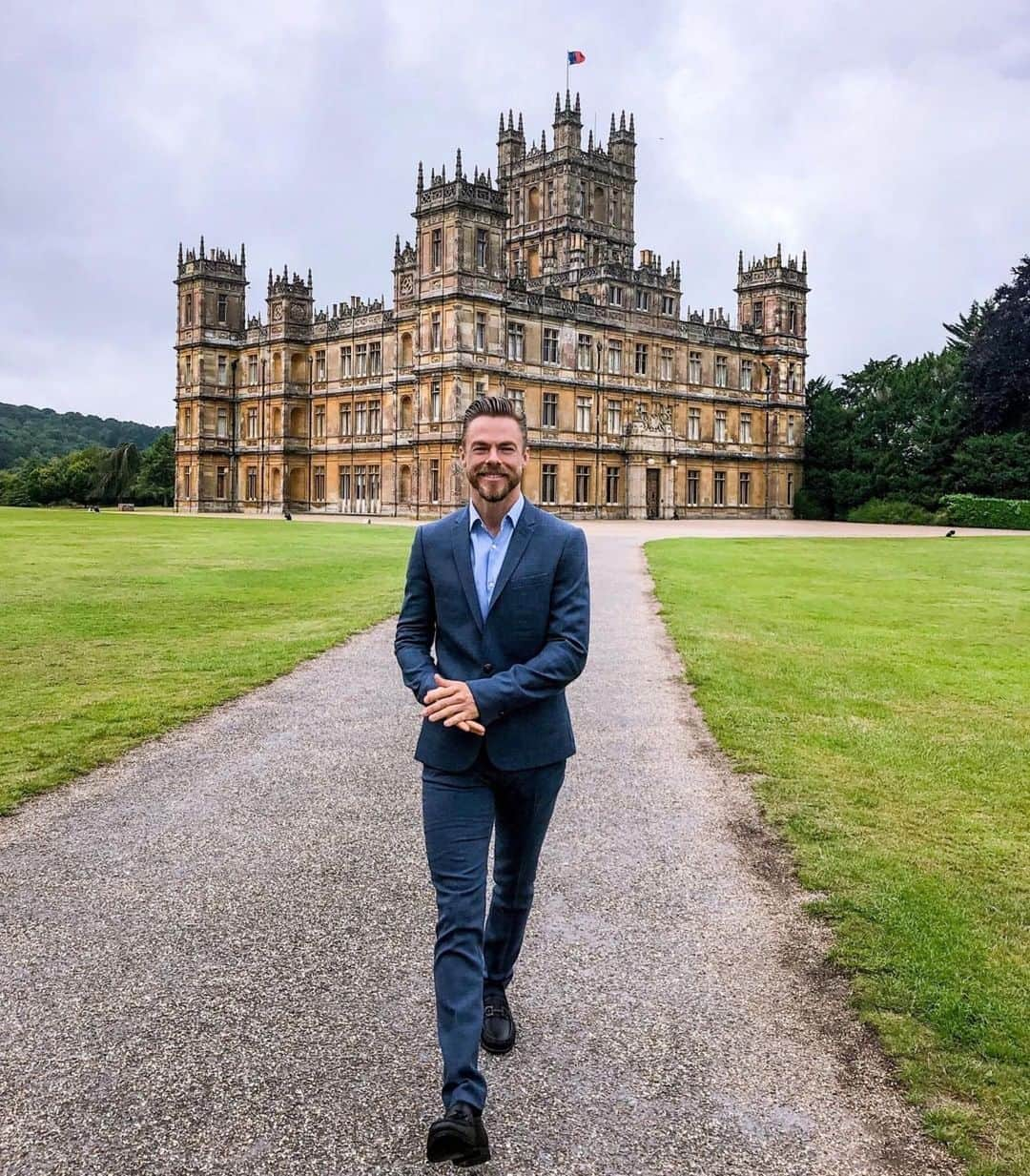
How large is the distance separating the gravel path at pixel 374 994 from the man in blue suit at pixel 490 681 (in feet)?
1.45

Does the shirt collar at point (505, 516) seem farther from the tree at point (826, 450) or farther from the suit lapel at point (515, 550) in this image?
the tree at point (826, 450)

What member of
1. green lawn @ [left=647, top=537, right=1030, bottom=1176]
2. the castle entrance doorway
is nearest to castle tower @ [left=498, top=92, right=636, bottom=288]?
the castle entrance doorway

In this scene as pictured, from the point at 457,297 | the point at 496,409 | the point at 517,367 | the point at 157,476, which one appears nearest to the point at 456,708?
the point at 496,409

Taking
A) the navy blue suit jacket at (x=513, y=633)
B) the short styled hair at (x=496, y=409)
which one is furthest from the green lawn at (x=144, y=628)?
the short styled hair at (x=496, y=409)

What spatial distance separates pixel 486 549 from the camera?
4.27 metres

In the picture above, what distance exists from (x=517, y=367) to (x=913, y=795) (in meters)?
50.2

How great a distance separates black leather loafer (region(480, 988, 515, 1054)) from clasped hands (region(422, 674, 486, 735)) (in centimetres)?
123

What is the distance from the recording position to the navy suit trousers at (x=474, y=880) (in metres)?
3.71

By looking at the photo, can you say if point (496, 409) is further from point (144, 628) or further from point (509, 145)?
point (509, 145)

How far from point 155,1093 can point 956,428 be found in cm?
6172

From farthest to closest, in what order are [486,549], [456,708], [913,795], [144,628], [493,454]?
[144,628], [913,795], [486,549], [493,454], [456,708]

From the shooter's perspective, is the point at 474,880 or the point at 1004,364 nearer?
the point at 474,880

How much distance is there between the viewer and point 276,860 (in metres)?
6.34

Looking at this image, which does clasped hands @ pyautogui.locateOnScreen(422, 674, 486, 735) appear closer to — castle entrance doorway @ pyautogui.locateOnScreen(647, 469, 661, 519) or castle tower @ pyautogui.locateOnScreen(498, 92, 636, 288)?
castle entrance doorway @ pyautogui.locateOnScreen(647, 469, 661, 519)
